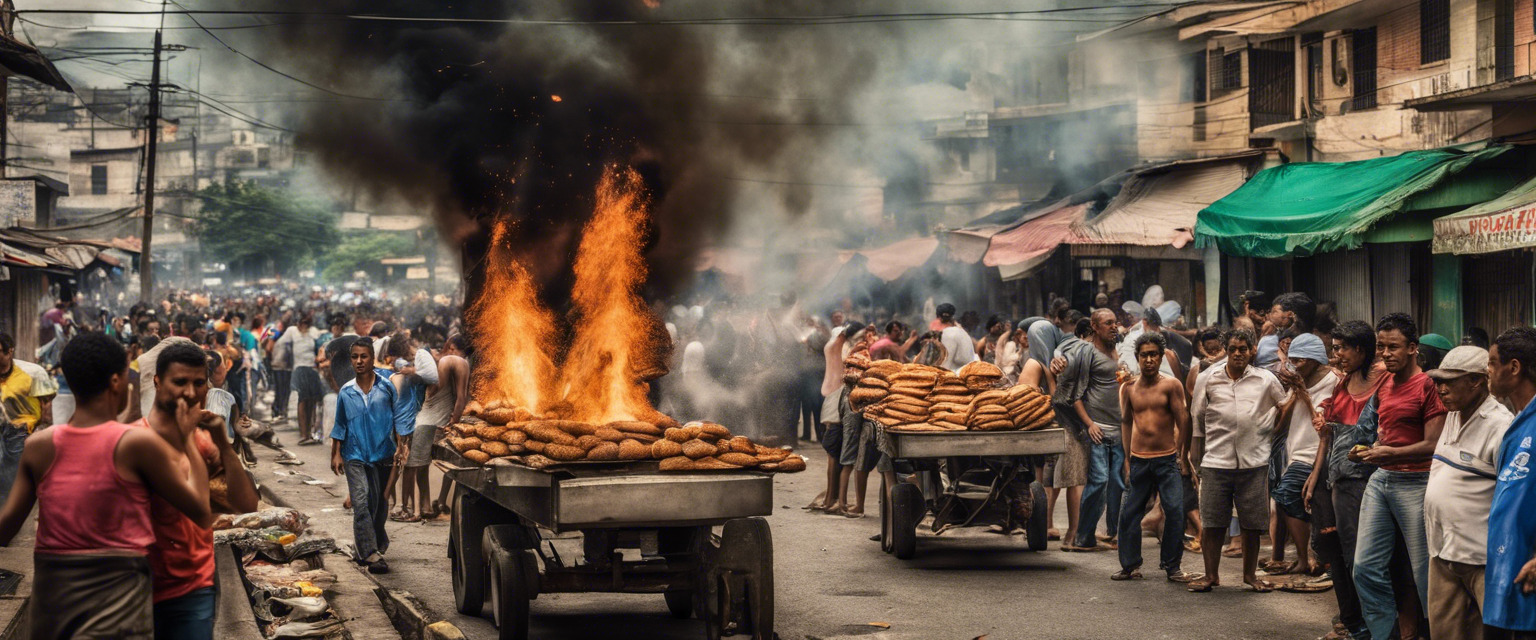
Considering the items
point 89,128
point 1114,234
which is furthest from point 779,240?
point 89,128

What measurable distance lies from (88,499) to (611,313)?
6831 millimetres

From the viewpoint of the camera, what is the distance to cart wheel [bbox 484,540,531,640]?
695 centimetres

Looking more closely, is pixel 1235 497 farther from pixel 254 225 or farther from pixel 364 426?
pixel 254 225

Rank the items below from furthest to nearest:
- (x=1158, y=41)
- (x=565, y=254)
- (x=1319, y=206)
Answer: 1. (x=1158, y=41)
2. (x=1319, y=206)
3. (x=565, y=254)

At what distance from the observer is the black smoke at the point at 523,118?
13070 millimetres

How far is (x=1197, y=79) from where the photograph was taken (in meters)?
27.4

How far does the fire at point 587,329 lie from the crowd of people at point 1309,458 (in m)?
2.09

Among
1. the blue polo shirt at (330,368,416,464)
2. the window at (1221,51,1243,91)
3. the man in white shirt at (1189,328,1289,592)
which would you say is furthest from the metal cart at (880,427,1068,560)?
the window at (1221,51,1243,91)

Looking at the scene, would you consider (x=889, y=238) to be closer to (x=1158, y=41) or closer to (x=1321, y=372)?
(x=1158, y=41)

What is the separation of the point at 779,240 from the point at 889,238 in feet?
16.9

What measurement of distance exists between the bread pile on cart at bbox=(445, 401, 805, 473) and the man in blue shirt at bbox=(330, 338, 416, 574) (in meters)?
2.22

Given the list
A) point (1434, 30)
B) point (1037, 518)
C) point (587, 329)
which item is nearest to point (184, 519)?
point (587, 329)

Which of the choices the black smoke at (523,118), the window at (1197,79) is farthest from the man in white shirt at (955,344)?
the window at (1197,79)

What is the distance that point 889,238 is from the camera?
35438 millimetres
